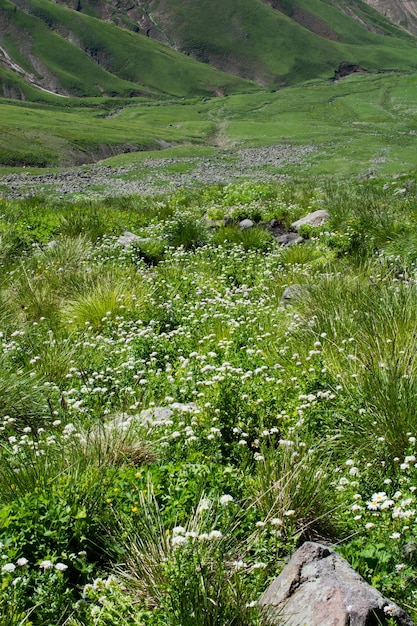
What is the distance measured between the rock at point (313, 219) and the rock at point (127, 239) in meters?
4.83

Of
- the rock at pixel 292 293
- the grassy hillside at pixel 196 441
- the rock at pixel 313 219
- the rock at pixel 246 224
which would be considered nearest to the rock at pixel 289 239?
the rock at pixel 313 219

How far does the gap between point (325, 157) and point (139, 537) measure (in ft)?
182

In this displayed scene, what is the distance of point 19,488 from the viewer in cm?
458

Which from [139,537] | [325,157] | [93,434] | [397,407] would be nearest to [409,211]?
[397,407]

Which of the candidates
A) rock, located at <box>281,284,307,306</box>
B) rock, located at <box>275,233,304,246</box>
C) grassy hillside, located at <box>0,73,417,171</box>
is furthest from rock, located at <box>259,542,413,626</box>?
grassy hillside, located at <box>0,73,417,171</box>

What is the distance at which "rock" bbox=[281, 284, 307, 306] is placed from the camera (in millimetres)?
9375

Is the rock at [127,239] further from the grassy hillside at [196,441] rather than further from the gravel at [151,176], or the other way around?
the gravel at [151,176]

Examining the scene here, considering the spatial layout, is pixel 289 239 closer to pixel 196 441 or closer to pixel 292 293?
pixel 292 293

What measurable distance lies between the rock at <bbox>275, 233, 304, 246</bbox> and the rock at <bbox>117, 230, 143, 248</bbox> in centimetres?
392

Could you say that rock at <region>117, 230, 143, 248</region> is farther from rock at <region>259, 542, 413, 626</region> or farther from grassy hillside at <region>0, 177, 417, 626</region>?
rock at <region>259, 542, 413, 626</region>

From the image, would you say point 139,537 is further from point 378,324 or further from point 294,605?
point 378,324

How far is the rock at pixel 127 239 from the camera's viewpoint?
47.1 feet

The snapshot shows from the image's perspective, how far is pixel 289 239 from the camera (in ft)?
52.1

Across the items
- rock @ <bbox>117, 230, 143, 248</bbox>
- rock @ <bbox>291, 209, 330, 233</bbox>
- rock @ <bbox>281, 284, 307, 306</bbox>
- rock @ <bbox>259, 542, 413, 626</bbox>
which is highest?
rock @ <bbox>259, 542, 413, 626</bbox>
